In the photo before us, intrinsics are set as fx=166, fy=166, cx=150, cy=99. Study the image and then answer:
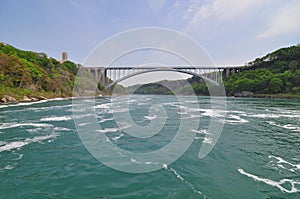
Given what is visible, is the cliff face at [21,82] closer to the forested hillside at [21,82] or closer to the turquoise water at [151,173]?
the forested hillside at [21,82]

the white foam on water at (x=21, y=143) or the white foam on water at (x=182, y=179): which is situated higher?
the white foam on water at (x=21, y=143)

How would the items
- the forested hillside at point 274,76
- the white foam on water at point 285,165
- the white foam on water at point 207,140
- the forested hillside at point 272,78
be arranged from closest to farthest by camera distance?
the white foam on water at point 285,165 → the white foam on water at point 207,140 → the forested hillside at point 272,78 → the forested hillside at point 274,76

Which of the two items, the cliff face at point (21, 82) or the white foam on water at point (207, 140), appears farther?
the cliff face at point (21, 82)

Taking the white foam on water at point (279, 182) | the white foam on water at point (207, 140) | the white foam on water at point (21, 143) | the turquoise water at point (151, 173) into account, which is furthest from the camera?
the white foam on water at point (207, 140)

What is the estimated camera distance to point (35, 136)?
5.39 metres

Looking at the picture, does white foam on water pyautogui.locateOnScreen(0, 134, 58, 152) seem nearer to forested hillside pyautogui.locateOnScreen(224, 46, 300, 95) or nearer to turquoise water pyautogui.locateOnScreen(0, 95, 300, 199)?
turquoise water pyautogui.locateOnScreen(0, 95, 300, 199)

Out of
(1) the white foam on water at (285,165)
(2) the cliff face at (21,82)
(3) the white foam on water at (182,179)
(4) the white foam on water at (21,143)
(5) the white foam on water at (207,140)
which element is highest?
(2) the cliff face at (21,82)

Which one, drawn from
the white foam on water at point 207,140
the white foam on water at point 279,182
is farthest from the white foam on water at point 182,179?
the white foam on water at point 207,140

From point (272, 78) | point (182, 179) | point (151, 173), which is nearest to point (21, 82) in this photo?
point (151, 173)

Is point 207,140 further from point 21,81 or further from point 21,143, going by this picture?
point 21,81

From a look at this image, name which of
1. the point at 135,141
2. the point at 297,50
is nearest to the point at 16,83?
the point at 135,141

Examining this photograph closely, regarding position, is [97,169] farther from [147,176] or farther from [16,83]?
[16,83]

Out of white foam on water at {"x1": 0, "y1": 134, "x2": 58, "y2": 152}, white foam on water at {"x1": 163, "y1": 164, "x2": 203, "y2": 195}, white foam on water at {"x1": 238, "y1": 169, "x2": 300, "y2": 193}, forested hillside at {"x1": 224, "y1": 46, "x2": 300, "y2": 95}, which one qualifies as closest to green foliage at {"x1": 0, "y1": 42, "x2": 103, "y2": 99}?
white foam on water at {"x1": 0, "y1": 134, "x2": 58, "y2": 152}

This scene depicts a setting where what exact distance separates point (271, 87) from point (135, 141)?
3941 centimetres
